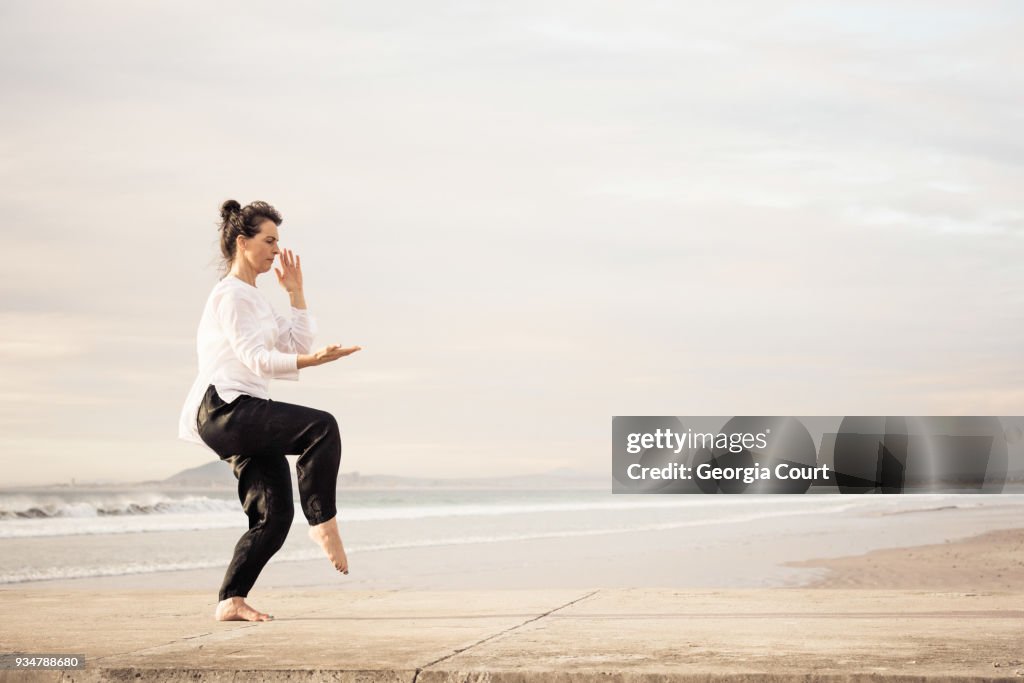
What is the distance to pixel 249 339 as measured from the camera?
16.0 ft

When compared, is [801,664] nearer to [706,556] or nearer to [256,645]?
[256,645]

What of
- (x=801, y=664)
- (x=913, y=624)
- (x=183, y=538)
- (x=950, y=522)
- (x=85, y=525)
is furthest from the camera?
(x=85, y=525)

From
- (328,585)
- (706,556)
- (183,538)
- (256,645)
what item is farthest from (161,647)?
(183,538)

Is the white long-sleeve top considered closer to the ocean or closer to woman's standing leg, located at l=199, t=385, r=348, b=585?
woman's standing leg, located at l=199, t=385, r=348, b=585

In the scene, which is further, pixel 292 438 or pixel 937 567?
pixel 937 567

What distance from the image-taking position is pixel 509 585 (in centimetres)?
1131

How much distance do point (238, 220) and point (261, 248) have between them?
18 cm

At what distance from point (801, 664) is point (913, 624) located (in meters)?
1.56

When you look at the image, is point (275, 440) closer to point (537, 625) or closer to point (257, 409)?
point (257, 409)

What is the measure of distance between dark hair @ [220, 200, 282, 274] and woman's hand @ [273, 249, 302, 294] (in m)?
0.18

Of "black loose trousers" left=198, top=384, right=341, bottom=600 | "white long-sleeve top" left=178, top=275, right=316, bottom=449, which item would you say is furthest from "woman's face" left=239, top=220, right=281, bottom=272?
"black loose trousers" left=198, top=384, right=341, bottom=600

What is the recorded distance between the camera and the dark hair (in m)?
5.26

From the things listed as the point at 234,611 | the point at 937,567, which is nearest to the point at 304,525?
the point at 937,567

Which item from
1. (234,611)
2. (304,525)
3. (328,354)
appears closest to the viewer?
(328,354)
